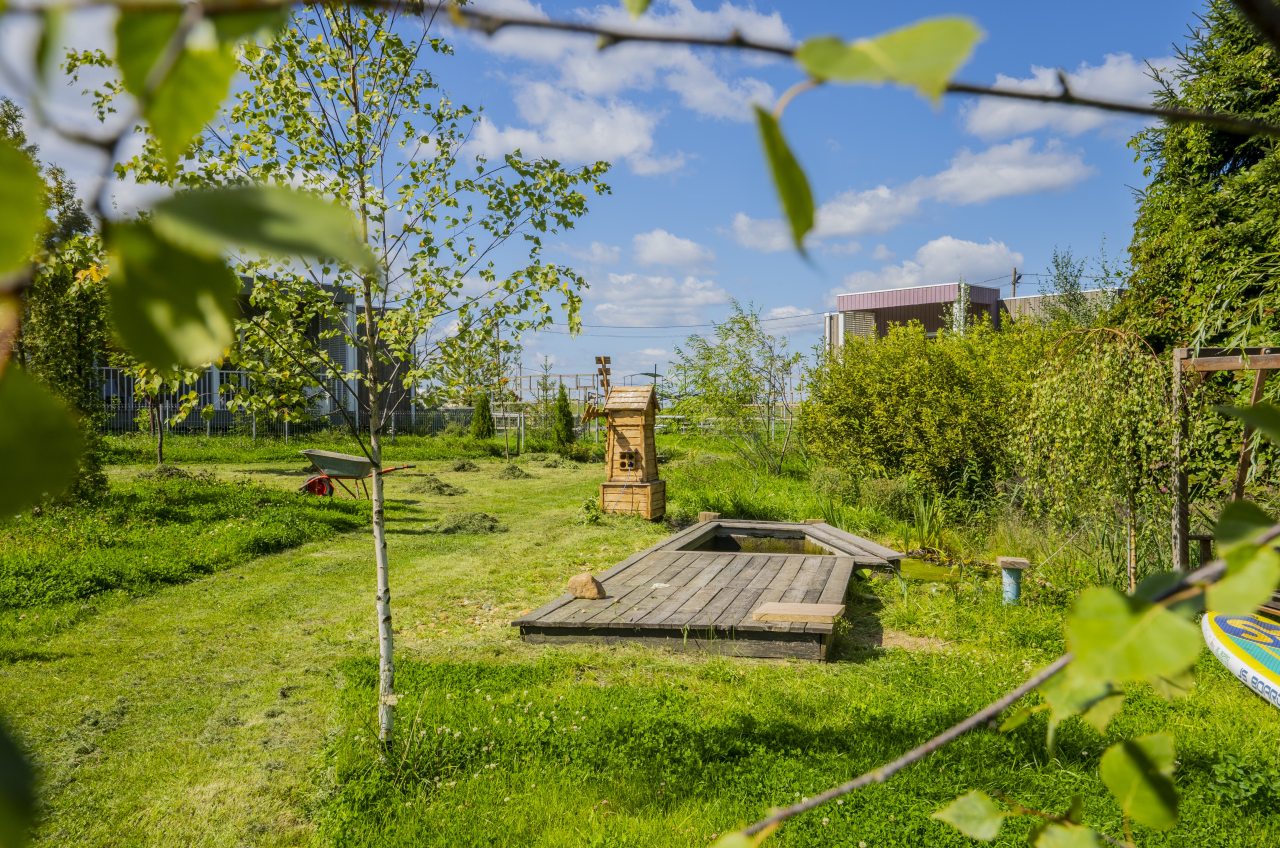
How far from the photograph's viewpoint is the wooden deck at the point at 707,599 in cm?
556

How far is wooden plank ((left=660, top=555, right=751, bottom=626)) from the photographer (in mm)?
5852

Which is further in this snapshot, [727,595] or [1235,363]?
[727,595]

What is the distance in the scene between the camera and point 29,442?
204 millimetres

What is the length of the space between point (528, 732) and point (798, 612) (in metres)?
2.41

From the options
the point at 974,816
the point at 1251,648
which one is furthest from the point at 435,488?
the point at 974,816

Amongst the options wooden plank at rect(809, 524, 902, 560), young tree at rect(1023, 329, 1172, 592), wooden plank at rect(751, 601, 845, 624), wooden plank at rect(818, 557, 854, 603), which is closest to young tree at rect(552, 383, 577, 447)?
wooden plank at rect(809, 524, 902, 560)

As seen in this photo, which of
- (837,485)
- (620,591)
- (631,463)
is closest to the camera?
(620,591)

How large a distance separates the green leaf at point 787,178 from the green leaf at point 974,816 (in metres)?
0.42

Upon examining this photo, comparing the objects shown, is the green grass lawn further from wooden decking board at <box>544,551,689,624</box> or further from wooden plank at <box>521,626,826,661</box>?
wooden decking board at <box>544,551,689,624</box>

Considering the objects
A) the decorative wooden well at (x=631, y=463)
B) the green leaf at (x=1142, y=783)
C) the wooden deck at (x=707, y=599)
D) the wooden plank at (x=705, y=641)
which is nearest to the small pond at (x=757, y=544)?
the wooden deck at (x=707, y=599)

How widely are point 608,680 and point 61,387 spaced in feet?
25.9

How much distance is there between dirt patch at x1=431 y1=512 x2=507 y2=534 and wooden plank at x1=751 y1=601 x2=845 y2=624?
4.92 meters

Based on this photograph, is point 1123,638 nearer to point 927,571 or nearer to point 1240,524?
point 1240,524

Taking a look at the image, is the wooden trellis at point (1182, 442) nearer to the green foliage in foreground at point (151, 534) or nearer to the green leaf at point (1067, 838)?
the green leaf at point (1067, 838)
